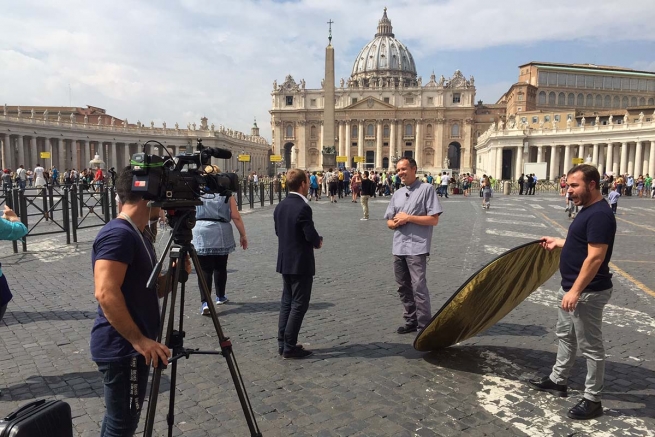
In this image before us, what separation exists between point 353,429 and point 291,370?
1053 mm

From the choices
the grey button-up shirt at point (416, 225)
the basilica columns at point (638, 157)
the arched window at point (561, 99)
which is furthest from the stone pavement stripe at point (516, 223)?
the arched window at point (561, 99)

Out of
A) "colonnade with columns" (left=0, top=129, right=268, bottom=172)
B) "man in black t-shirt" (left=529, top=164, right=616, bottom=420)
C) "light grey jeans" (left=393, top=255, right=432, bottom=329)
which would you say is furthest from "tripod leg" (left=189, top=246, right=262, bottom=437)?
"colonnade with columns" (left=0, top=129, right=268, bottom=172)

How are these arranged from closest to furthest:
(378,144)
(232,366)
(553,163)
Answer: (232,366) < (553,163) < (378,144)

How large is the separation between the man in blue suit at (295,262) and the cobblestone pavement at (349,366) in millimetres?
241

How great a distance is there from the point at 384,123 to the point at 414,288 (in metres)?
92.7

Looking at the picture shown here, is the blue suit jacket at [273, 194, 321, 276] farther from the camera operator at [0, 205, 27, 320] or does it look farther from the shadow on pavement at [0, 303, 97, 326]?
the shadow on pavement at [0, 303, 97, 326]

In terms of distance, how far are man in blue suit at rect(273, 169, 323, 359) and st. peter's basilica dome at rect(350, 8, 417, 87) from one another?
111 metres

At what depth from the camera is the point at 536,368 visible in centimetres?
416

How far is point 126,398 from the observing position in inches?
94.3

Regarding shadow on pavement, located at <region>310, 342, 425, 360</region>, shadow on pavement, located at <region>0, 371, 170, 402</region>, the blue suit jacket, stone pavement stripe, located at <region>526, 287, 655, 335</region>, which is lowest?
shadow on pavement, located at <region>0, 371, 170, 402</region>

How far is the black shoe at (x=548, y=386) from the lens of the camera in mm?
3662

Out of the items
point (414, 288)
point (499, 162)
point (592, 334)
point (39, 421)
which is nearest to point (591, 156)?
point (499, 162)

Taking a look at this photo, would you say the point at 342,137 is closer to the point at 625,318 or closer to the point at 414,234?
the point at 625,318

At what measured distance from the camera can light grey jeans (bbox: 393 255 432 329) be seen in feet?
15.9
